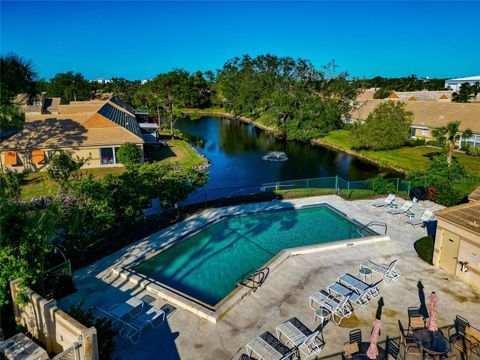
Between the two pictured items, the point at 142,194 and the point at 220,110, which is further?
the point at 220,110

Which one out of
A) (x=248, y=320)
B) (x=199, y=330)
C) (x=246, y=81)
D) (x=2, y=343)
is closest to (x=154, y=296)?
(x=199, y=330)

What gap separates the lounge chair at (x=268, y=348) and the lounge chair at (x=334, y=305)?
6.43 ft

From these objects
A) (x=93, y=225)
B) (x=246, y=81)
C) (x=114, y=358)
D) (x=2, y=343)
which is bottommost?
(x=114, y=358)

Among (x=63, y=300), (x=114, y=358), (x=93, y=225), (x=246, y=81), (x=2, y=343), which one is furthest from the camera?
(x=246, y=81)

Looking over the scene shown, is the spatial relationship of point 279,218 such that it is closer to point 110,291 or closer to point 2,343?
point 110,291

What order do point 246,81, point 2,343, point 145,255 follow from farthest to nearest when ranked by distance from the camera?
point 246,81
point 145,255
point 2,343

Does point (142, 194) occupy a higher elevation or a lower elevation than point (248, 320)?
higher

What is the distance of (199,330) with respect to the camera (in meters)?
11.4

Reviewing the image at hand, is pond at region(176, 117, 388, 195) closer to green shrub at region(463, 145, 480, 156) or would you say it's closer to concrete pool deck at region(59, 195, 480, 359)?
green shrub at region(463, 145, 480, 156)

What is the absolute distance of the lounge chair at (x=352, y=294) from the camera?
1252cm

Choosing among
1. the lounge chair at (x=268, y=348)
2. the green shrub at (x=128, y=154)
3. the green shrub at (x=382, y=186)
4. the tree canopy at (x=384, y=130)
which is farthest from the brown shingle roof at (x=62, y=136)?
the lounge chair at (x=268, y=348)

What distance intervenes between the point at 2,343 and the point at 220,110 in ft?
311

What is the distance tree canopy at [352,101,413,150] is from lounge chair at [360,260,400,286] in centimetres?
3122

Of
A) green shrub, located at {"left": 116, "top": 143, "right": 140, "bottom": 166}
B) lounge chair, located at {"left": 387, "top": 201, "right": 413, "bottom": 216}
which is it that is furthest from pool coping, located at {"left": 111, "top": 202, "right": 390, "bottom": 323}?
green shrub, located at {"left": 116, "top": 143, "right": 140, "bottom": 166}
